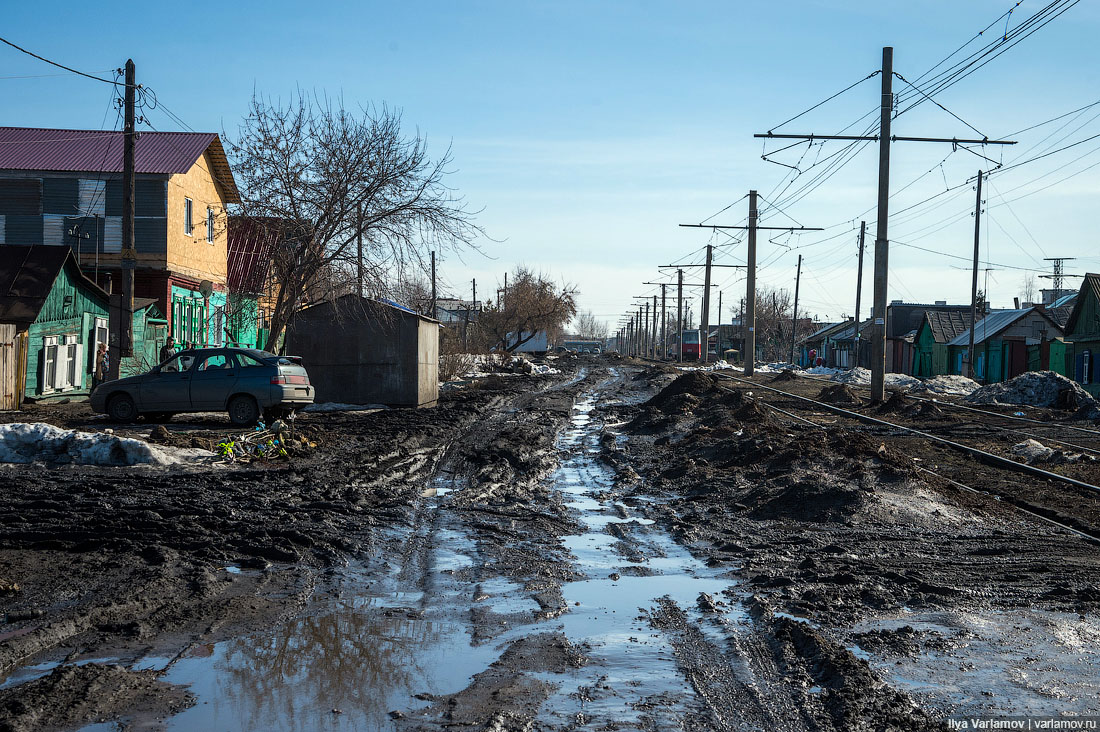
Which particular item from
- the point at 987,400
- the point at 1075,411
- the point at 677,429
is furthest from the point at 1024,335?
the point at 677,429

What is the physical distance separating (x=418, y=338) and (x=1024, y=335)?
37.5 metres

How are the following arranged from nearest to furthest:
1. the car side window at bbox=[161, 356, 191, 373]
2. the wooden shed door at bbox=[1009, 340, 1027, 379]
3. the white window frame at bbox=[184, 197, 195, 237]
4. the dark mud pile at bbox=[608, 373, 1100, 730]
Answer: the dark mud pile at bbox=[608, 373, 1100, 730]
the car side window at bbox=[161, 356, 191, 373]
the white window frame at bbox=[184, 197, 195, 237]
the wooden shed door at bbox=[1009, 340, 1027, 379]

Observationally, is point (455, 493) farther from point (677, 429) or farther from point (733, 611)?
point (677, 429)

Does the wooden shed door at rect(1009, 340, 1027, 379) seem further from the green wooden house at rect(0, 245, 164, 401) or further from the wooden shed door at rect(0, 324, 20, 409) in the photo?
the wooden shed door at rect(0, 324, 20, 409)

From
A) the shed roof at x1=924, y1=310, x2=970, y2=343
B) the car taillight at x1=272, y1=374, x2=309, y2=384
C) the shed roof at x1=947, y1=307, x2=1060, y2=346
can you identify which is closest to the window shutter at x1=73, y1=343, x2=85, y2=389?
the car taillight at x1=272, y1=374, x2=309, y2=384

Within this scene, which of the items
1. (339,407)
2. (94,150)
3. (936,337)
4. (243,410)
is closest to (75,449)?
(243,410)

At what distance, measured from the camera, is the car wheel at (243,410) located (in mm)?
17625

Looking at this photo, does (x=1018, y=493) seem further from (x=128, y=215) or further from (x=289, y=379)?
(x=128, y=215)

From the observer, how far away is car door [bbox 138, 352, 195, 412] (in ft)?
58.5

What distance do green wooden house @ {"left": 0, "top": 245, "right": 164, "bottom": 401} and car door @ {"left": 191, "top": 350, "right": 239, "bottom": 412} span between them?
13.8ft

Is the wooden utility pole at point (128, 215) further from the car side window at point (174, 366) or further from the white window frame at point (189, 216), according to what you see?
the white window frame at point (189, 216)

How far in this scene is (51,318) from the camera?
23.3 metres

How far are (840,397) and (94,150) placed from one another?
87.4 ft

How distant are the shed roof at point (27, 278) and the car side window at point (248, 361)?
7514 mm
